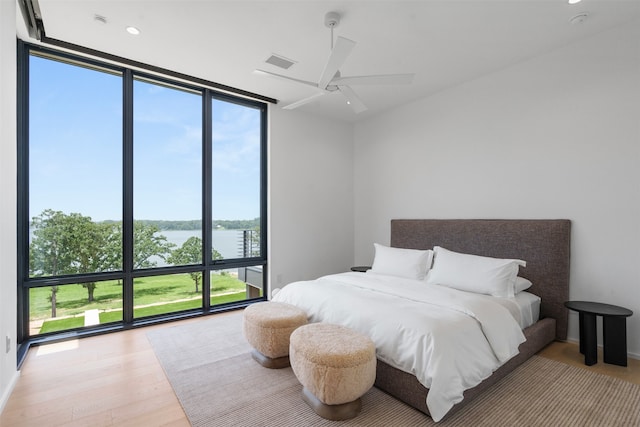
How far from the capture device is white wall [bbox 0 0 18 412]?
2.14 m

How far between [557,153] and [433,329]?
8.08 feet

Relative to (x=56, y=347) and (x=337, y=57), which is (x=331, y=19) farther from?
(x=56, y=347)

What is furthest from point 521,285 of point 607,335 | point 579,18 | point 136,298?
point 136,298

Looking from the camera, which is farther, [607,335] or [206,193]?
[206,193]

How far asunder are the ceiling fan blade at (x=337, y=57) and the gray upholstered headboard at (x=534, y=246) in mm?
2481

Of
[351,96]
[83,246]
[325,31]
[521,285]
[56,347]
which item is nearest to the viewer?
[325,31]

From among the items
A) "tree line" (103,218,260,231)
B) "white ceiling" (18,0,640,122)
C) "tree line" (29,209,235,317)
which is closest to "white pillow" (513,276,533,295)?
"white ceiling" (18,0,640,122)

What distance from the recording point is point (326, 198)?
17.7 ft

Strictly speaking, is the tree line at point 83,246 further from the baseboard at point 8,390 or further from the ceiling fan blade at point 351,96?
the ceiling fan blade at point 351,96

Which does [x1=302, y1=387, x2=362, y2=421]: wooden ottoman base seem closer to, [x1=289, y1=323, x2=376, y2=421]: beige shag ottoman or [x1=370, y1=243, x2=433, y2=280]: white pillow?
[x1=289, y1=323, x2=376, y2=421]: beige shag ottoman

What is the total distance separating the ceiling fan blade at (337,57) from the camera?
2100 mm

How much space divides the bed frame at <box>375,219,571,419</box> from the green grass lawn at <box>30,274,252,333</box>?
112 inches

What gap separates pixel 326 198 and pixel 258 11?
3.16m

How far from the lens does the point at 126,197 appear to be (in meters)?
3.71
